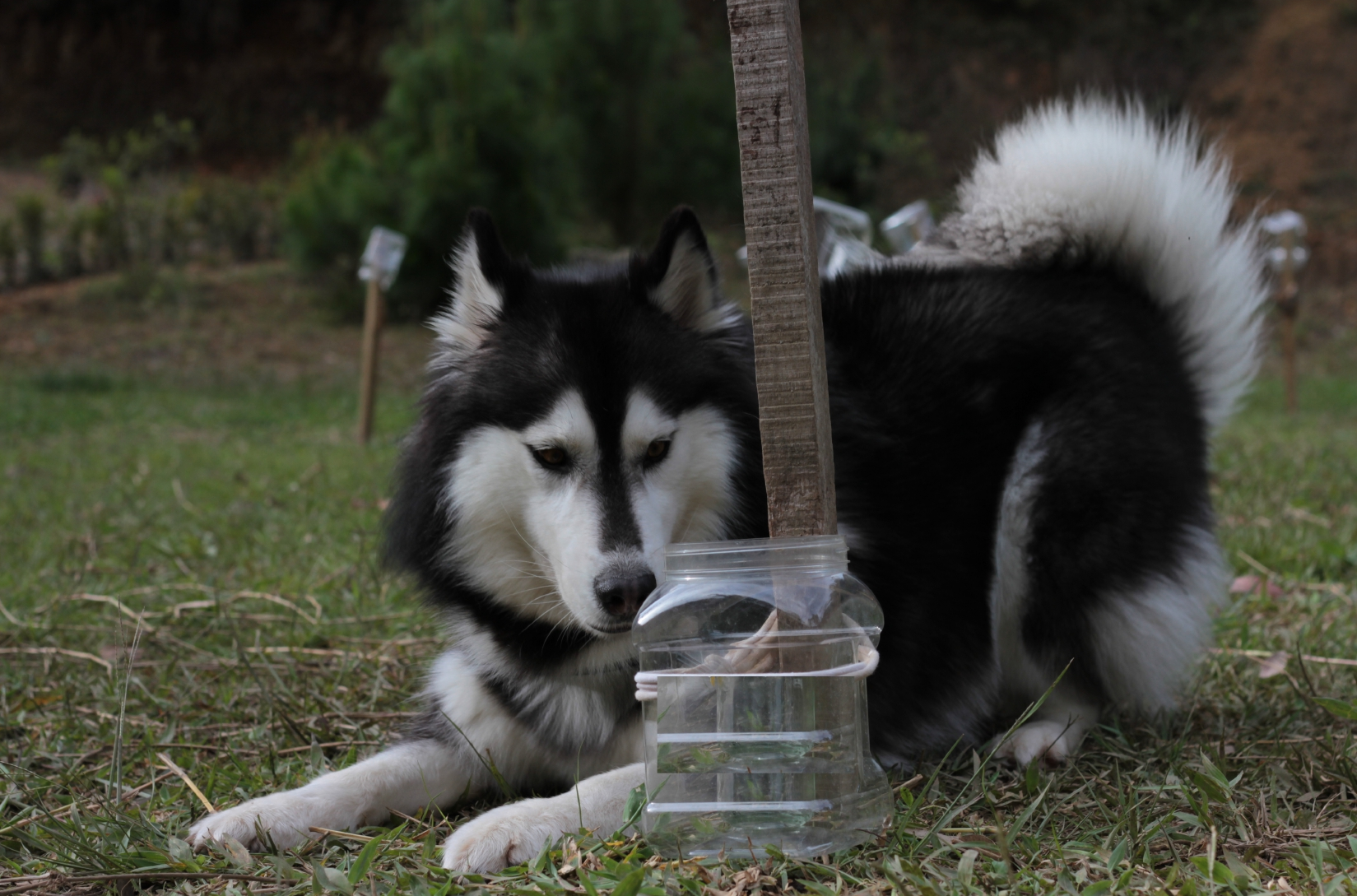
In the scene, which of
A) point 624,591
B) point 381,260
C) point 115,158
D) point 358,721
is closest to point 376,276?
point 381,260

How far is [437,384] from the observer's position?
7.92 feet

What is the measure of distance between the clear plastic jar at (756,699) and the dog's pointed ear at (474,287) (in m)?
0.73

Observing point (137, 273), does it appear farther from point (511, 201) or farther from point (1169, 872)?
point (1169, 872)

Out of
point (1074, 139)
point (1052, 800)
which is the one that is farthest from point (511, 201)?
point (1052, 800)

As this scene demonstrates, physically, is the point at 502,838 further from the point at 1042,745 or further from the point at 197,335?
the point at 197,335

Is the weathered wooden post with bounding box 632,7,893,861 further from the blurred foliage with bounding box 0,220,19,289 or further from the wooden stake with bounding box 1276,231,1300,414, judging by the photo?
the blurred foliage with bounding box 0,220,19,289

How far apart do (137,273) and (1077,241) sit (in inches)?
478

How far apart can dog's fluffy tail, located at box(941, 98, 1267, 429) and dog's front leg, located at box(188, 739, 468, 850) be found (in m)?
1.98

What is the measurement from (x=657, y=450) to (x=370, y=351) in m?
5.56

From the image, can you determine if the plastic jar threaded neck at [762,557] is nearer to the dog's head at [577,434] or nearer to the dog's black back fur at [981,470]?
the dog's head at [577,434]

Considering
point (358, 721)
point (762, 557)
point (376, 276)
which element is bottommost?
point (358, 721)

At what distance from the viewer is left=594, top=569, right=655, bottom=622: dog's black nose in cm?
192

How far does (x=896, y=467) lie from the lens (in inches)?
101

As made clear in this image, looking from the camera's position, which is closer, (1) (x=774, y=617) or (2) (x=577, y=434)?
(1) (x=774, y=617)
